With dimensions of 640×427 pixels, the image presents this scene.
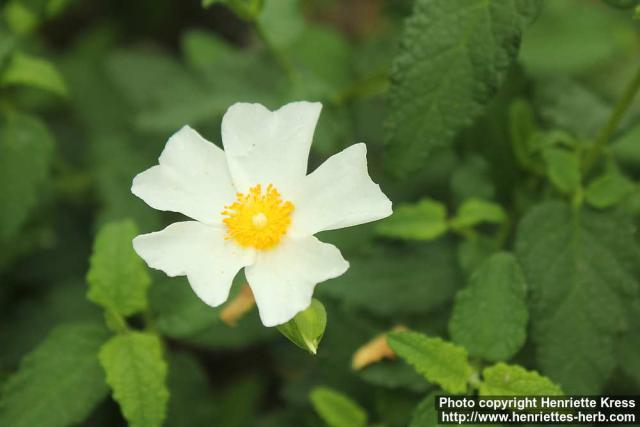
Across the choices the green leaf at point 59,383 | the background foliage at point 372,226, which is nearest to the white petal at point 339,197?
the background foliage at point 372,226

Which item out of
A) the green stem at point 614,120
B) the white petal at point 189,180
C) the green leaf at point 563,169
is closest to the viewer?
the white petal at point 189,180

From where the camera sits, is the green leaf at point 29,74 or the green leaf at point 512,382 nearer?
the green leaf at point 512,382

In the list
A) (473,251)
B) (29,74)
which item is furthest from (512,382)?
(29,74)

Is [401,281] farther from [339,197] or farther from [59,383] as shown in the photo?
[59,383]

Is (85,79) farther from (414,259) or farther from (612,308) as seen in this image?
(612,308)

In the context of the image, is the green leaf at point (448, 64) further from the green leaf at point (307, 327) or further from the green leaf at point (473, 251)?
the green leaf at point (307, 327)

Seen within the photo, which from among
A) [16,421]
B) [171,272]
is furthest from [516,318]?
[16,421]
